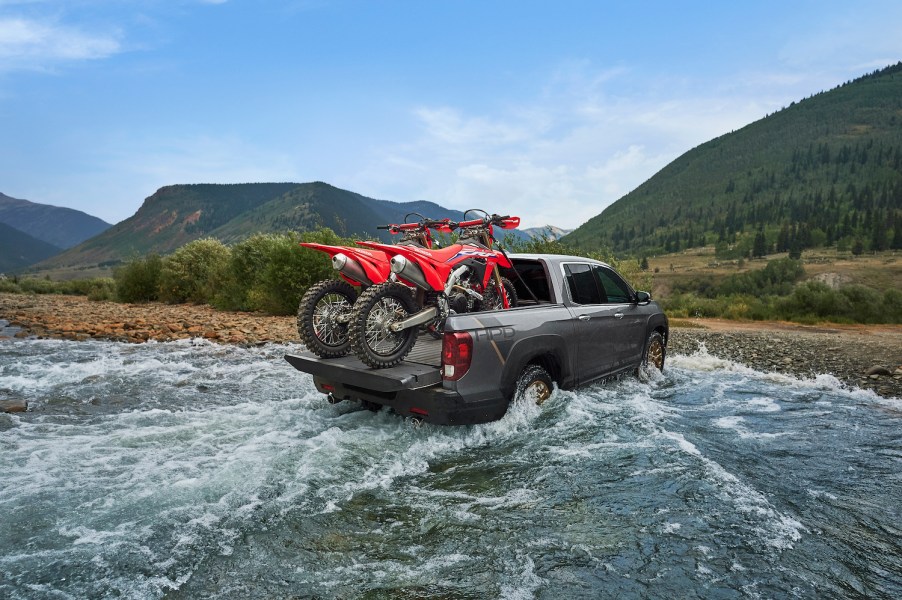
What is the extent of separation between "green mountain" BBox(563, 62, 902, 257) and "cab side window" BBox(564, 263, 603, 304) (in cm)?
6770

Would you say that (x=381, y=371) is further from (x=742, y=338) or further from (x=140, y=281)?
(x=140, y=281)

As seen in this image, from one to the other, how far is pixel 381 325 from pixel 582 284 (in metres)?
2.89

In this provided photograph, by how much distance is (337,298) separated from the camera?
6262 millimetres

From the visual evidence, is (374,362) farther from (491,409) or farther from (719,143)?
(719,143)

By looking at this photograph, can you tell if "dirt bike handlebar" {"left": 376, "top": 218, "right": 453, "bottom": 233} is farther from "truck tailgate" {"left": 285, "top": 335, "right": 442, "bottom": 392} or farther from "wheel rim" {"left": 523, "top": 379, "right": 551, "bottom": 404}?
"wheel rim" {"left": 523, "top": 379, "right": 551, "bottom": 404}

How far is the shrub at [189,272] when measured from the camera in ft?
85.4

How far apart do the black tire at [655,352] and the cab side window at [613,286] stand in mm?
852

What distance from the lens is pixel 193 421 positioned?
585cm

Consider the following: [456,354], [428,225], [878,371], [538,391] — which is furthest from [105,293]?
[878,371]

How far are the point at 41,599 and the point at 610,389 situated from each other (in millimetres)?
6227

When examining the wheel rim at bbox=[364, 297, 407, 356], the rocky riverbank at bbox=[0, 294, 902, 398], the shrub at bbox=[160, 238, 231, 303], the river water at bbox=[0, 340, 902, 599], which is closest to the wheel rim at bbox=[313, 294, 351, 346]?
the wheel rim at bbox=[364, 297, 407, 356]

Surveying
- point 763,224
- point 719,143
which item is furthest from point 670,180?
point 763,224

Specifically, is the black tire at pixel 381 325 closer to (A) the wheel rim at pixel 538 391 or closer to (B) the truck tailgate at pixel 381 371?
(B) the truck tailgate at pixel 381 371

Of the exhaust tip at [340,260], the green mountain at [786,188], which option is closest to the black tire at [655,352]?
the exhaust tip at [340,260]
